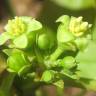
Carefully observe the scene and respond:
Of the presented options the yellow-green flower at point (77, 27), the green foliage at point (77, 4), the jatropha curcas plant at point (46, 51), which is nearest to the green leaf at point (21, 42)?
the jatropha curcas plant at point (46, 51)

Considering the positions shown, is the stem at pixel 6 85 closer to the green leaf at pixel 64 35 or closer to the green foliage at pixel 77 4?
the green leaf at pixel 64 35

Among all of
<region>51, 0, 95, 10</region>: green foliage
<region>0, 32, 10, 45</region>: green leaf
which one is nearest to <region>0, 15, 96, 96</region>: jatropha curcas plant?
<region>0, 32, 10, 45</region>: green leaf

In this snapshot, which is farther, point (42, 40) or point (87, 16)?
point (87, 16)

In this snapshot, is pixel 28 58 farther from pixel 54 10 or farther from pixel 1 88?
pixel 54 10

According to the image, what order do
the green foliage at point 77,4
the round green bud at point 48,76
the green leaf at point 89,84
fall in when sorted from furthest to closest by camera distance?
the green foliage at point 77,4 < the green leaf at point 89,84 < the round green bud at point 48,76

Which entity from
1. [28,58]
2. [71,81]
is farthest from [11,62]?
[71,81]

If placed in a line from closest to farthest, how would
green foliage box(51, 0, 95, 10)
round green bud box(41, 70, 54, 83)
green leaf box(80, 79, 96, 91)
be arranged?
round green bud box(41, 70, 54, 83) → green leaf box(80, 79, 96, 91) → green foliage box(51, 0, 95, 10)

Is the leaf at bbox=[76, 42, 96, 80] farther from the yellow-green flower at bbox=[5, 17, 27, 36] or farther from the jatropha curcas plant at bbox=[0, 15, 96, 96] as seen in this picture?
the yellow-green flower at bbox=[5, 17, 27, 36]
